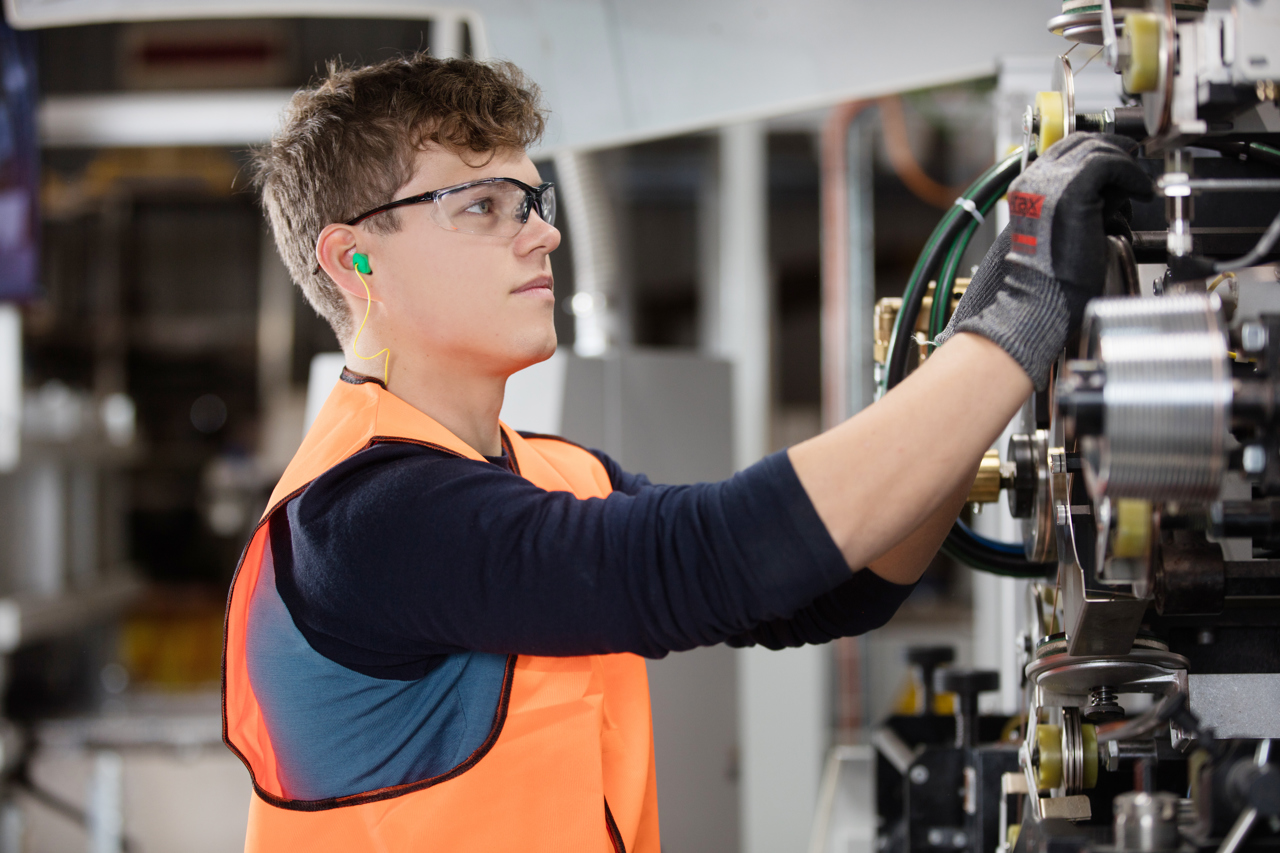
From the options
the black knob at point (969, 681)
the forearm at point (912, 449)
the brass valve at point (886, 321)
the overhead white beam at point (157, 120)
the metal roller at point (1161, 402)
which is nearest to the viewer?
the metal roller at point (1161, 402)

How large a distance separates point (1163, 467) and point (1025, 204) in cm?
24

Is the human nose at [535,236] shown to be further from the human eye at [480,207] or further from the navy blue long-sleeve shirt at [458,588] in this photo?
the navy blue long-sleeve shirt at [458,588]

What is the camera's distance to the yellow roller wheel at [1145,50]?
0.72 m

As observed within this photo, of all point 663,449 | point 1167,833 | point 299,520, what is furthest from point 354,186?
point 663,449

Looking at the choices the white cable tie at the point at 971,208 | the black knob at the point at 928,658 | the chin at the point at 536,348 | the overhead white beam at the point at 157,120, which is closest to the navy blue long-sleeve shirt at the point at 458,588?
the chin at the point at 536,348

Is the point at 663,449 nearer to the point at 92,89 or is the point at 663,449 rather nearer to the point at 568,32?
the point at 568,32

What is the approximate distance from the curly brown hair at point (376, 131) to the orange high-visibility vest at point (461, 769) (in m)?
0.19

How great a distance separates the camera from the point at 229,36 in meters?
4.28

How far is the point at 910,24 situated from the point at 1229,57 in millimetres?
1184

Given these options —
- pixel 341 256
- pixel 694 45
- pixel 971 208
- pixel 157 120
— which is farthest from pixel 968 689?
pixel 157 120

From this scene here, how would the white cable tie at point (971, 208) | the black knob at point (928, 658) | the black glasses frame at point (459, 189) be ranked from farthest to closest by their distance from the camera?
the black knob at point (928, 658) < the white cable tie at point (971, 208) < the black glasses frame at point (459, 189)

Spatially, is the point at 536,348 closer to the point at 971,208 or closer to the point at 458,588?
the point at 458,588

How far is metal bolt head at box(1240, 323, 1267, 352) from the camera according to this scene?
2.16 feet

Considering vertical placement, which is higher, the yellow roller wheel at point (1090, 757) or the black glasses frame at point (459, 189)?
the black glasses frame at point (459, 189)
